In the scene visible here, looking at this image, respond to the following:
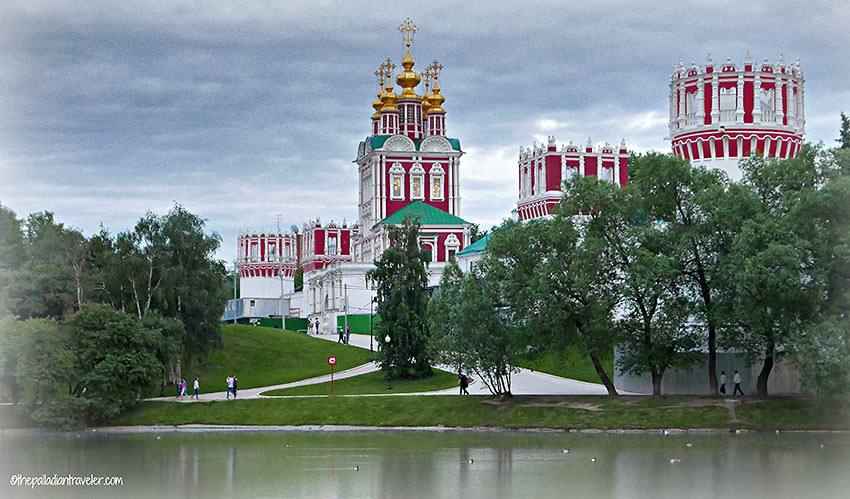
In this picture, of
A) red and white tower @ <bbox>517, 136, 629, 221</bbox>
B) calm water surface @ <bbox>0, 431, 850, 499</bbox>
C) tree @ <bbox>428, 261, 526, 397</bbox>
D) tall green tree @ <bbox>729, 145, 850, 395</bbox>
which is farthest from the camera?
red and white tower @ <bbox>517, 136, 629, 221</bbox>

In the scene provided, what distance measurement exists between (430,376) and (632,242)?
1688 cm

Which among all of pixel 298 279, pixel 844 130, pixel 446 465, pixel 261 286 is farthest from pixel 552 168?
pixel 261 286

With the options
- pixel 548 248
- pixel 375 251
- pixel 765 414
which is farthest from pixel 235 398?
pixel 375 251

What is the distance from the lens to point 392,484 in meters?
23.7

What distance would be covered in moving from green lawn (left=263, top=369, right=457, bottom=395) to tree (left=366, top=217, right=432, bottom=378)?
0.73 meters

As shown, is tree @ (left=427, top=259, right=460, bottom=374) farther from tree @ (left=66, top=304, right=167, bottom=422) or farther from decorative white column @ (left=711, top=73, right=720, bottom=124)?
decorative white column @ (left=711, top=73, right=720, bottom=124)

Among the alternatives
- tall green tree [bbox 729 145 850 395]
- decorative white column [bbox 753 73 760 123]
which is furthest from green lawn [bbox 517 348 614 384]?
decorative white column [bbox 753 73 760 123]

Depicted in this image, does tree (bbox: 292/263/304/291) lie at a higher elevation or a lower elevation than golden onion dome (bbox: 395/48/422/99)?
lower

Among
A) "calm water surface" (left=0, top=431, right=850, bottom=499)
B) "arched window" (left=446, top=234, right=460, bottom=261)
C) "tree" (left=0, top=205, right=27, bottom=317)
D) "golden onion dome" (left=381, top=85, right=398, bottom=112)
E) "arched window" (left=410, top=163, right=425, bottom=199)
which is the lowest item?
"calm water surface" (left=0, top=431, right=850, bottom=499)

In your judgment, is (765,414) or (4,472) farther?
(765,414)

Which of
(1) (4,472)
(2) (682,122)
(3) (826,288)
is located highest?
(2) (682,122)

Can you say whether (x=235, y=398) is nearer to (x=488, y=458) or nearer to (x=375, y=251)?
(x=488, y=458)

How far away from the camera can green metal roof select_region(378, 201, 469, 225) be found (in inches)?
3617

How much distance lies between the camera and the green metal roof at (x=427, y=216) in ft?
301
